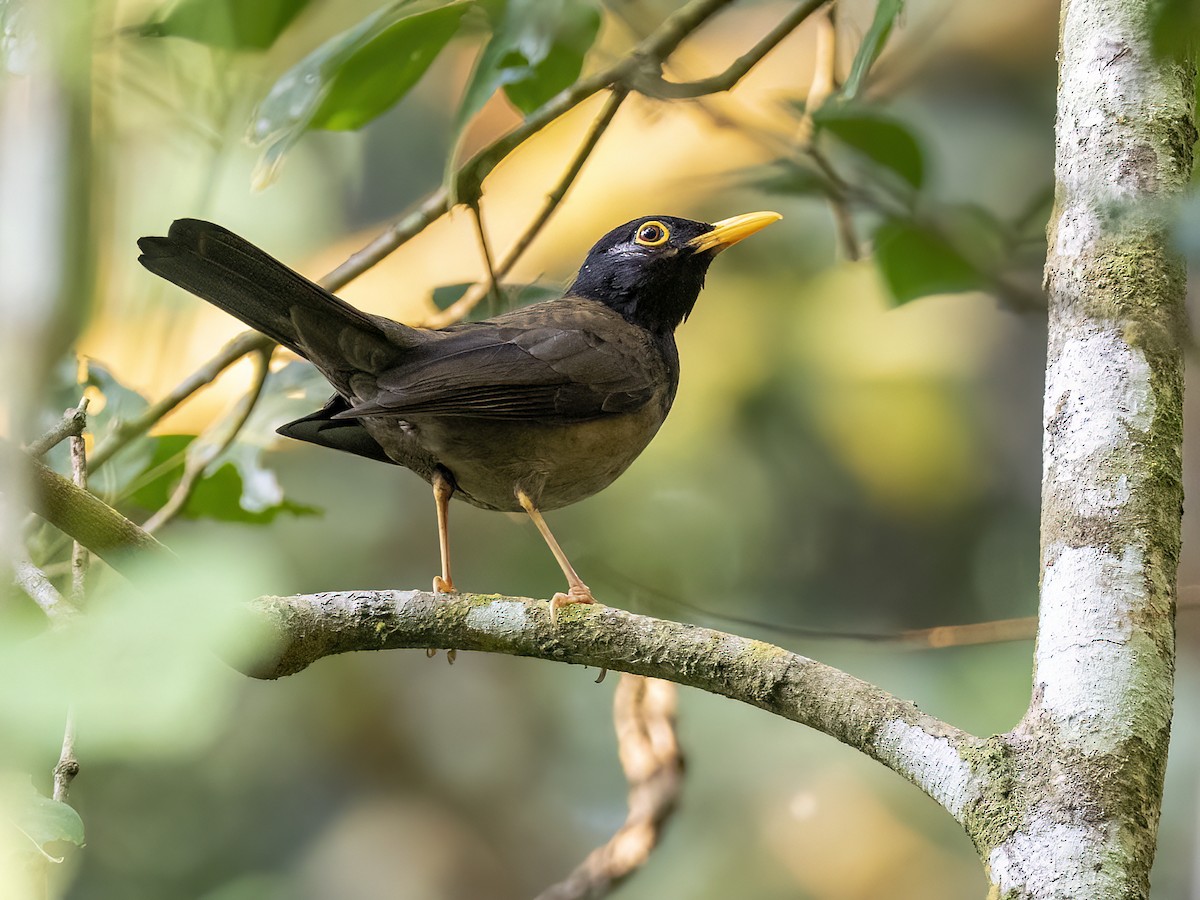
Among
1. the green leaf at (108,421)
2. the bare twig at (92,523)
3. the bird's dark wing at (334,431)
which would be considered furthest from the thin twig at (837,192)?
the green leaf at (108,421)

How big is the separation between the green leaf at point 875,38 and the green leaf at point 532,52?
3.00 ft

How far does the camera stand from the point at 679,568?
7234mm

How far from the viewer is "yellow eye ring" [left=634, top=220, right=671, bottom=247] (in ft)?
16.4

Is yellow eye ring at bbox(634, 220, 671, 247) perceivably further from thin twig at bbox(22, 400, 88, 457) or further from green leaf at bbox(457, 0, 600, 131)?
thin twig at bbox(22, 400, 88, 457)

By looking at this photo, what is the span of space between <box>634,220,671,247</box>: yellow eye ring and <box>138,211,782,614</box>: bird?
44 centimetres

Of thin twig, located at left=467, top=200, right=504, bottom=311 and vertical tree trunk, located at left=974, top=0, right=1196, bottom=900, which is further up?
thin twig, located at left=467, top=200, right=504, bottom=311

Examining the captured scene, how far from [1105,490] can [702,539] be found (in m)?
4.94

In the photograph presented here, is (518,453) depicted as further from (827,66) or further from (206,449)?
(827,66)

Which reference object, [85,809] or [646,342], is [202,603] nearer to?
[646,342]

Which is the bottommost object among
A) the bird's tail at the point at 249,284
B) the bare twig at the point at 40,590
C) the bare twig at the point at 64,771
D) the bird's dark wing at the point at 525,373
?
the bare twig at the point at 64,771

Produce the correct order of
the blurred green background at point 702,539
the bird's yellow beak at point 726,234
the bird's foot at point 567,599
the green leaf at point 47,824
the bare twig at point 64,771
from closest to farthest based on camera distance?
the green leaf at point 47,824, the bare twig at point 64,771, the bird's foot at point 567,599, the bird's yellow beak at point 726,234, the blurred green background at point 702,539

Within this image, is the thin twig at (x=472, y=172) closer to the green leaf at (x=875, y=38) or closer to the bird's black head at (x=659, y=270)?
the green leaf at (x=875, y=38)

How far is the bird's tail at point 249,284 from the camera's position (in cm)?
357

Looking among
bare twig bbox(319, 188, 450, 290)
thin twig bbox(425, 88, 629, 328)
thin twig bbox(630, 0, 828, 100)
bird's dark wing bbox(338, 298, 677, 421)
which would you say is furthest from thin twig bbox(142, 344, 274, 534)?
thin twig bbox(630, 0, 828, 100)
